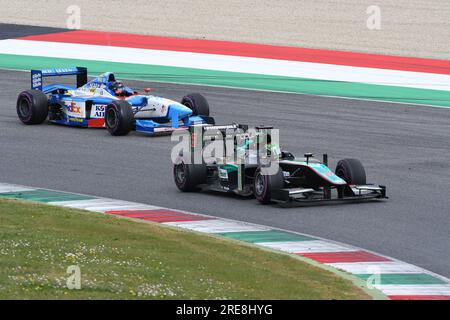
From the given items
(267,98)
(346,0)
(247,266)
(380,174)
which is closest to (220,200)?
(380,174)

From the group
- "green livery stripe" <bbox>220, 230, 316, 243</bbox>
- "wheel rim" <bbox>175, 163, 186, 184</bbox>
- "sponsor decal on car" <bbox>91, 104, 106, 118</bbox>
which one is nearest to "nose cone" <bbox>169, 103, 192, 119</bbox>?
"sponsor decal on car" <bbox>91, 104, 106, 118</bbox>

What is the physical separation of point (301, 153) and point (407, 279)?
971cm

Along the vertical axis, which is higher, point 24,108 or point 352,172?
point 24,108

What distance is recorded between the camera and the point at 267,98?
32.4 meters

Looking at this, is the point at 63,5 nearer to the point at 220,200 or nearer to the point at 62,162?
the point at 62,162

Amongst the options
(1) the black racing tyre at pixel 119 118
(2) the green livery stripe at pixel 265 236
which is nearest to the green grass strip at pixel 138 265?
(2) the green livery stripe at pixel 265 236

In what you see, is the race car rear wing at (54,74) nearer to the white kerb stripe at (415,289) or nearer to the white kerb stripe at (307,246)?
the white kerb stripe at (307,246)

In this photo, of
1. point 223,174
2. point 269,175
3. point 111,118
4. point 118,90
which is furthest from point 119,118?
point 269,175

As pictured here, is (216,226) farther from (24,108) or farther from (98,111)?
(24,108)

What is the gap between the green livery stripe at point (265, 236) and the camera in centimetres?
1723

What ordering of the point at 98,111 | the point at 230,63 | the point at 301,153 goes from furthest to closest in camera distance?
the point at 230,63 → the point at 98,111 → the point at 301,153

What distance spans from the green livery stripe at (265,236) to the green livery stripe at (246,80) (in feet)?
50.3

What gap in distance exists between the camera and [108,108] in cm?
2653

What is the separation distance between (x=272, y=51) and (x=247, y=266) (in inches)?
1083
